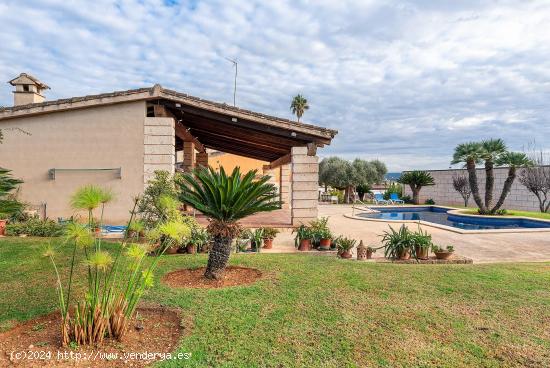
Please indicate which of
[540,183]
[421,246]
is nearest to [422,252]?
[421,246]

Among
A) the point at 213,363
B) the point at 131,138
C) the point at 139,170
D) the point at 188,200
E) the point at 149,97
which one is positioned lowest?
the point at 213,363

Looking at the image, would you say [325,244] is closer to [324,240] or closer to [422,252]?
[324,240]

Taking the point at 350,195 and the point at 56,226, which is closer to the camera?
the point at 56,226

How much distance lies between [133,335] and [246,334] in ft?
4.08

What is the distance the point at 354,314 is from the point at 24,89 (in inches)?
602

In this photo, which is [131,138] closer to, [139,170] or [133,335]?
[139,170]

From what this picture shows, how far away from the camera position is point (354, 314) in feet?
15.1

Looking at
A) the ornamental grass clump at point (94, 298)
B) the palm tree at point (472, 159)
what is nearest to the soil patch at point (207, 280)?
the ornamental grass clump at point (94, 298)

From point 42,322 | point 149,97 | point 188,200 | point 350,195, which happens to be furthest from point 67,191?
point 350,195

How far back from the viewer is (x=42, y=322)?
13.8 ft

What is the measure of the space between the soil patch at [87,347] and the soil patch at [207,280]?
1.55 m

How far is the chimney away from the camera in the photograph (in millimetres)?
13609

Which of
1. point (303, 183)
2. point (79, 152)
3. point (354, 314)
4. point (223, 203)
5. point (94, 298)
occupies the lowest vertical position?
point (354, 314)

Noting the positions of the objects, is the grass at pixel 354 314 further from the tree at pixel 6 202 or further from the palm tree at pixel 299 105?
the palm tree at pixel 299 105
